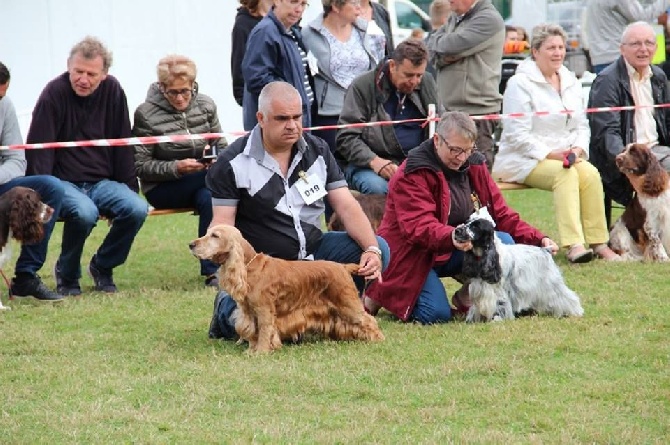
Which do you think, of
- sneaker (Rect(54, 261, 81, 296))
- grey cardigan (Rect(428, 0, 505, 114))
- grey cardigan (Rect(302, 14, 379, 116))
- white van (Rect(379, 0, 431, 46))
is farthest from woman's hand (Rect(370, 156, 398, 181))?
white van (Rect(379, 0, 431, 46))

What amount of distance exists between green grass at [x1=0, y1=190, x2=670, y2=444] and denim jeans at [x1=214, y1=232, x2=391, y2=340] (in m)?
0.10

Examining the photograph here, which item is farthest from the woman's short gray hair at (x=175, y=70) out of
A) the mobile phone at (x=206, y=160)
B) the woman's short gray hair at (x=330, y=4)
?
the woman's short gray hair at (x=330, y=4)

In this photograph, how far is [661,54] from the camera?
12.0m

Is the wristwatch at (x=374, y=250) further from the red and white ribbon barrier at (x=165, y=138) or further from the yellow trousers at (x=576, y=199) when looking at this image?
the yellow trousers at (x=576, y=199)

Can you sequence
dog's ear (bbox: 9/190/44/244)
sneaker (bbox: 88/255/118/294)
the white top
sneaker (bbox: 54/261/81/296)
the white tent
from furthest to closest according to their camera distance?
the white tent
the white top
sneaker (bbox: 88/255/118/294)
sneaker (bbox: 54/261/81/296)
dog's ear (bbox: 9/190/44/244)

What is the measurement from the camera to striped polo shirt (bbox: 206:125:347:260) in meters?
5.71

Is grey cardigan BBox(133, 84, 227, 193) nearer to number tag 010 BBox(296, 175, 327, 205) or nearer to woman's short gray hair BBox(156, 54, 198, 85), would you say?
woman's short gray hair BBox(156, 54, 198, 85)

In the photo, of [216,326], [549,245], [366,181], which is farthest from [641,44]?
[216,326]

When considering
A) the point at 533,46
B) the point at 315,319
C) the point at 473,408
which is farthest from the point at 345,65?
the point at 473,408

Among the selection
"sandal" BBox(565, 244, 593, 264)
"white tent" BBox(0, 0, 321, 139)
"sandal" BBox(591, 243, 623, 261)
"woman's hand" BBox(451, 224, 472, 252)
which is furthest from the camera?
"white tent" BBox(0, 0, 321, 139)

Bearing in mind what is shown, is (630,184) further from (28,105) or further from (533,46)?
(28,105)

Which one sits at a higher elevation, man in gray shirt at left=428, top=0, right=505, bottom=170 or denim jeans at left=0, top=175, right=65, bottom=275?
man in gray shirt at left=428, top=0, right=505, bottom=170

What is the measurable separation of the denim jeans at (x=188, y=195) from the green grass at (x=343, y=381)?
1.13 meters

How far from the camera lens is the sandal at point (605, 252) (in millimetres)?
8281
